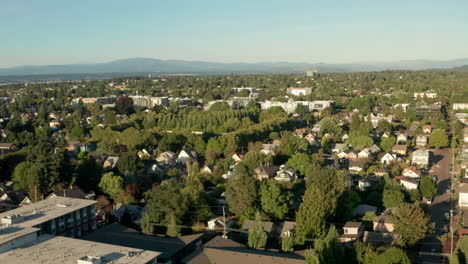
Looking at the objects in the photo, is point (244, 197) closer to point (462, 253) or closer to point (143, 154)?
point (462, 253)

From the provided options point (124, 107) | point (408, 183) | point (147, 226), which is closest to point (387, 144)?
point (408, 183)

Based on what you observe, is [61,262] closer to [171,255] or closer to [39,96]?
[171,255]

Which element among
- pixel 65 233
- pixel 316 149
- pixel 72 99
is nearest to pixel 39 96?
pixel 72 99

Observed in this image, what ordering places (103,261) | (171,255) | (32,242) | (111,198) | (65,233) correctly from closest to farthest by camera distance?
(103,261)
(32,242)
(171,255)
(65,233)
(111,198)

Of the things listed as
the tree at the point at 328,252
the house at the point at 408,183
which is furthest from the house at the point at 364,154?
the tree at the point at 328,252

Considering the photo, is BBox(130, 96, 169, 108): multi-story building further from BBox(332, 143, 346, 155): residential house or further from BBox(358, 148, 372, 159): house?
BBox(358, 148, 372, 159): house

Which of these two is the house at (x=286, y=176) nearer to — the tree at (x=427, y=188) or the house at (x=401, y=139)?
the tree at (x=427, y=188)
